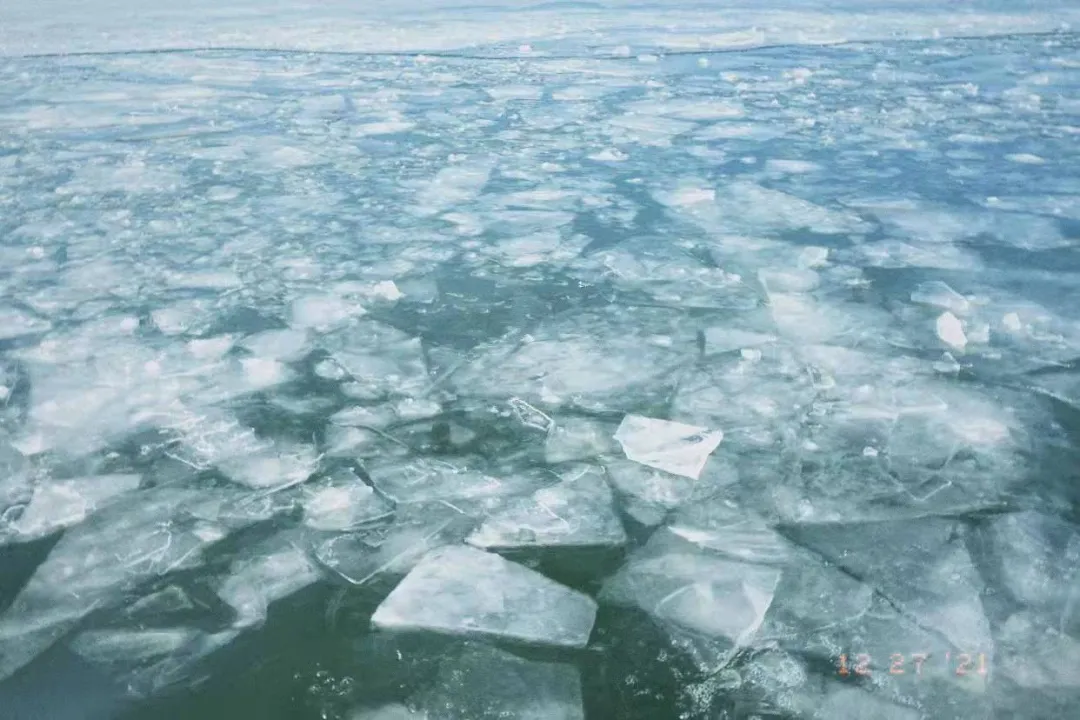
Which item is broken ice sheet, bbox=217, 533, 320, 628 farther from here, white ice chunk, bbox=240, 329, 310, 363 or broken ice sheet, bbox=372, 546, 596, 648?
white ice chunk, bbox=240, 329, 310, 363

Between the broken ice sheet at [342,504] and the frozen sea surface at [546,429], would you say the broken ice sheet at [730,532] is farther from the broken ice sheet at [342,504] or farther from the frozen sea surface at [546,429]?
the broken ice sheet at [342,504]

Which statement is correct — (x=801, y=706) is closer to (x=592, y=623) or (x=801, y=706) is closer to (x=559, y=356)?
(x=592, y=623)

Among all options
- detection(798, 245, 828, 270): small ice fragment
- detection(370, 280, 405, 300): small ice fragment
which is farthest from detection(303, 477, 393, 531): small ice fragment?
detection(798, 245, 828, 270): small ice fragment

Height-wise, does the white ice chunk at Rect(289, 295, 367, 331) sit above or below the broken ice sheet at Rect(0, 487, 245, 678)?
above

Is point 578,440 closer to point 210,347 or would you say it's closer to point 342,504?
point 342,504

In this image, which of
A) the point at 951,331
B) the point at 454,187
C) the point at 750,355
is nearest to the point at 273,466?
the point at 750,355

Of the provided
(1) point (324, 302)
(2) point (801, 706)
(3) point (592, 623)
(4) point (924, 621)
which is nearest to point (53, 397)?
(1) point (324, 302)
